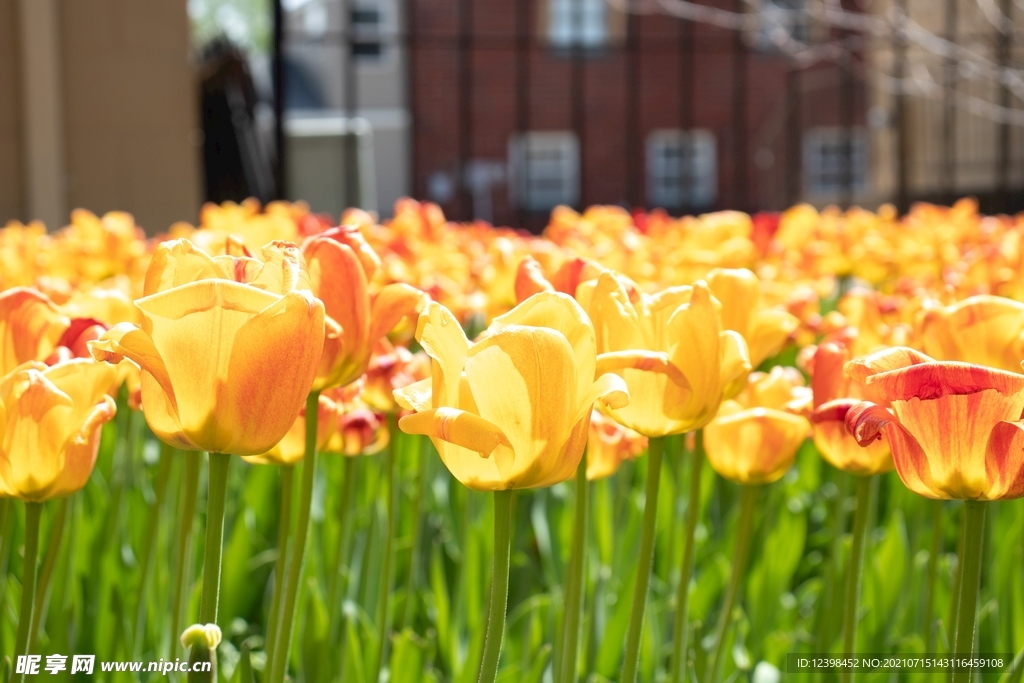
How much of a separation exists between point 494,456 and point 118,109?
174 inches

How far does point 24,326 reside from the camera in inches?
33.5

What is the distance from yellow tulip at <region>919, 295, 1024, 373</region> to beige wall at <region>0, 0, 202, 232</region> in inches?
167

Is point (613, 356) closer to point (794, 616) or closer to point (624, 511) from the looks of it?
point (794, 616)

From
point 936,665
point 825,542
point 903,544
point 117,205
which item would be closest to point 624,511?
point 825,542

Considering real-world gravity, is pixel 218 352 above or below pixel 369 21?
below

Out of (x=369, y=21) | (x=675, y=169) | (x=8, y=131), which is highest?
(x=369, y=21)

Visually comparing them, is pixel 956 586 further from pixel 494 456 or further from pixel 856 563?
pixel 494 456

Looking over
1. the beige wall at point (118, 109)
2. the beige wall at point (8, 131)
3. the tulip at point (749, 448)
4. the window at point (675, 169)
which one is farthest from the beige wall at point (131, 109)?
the window at point (675, 169)

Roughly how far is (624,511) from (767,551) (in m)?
0.40

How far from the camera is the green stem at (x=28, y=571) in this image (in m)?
0.76

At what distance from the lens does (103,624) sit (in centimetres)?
127

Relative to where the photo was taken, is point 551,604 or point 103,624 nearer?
point 103,624

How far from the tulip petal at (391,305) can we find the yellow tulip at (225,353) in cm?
18

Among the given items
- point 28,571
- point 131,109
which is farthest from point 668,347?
point 131,109
